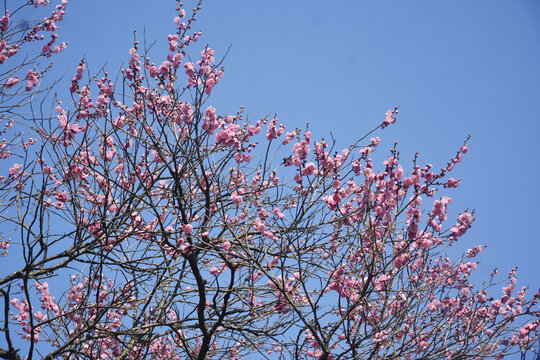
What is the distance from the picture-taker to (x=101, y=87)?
180 inches

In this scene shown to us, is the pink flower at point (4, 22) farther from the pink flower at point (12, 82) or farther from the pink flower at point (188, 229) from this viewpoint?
the pink flower at point (188, 229)

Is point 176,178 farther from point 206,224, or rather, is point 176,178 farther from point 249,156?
point 249,156

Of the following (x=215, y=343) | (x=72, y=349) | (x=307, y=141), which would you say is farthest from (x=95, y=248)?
(x=215, y=343)

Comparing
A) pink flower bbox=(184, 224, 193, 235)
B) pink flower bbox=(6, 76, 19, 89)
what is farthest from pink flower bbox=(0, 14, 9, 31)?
pink flower bbox=(184, 224, 193, 235)

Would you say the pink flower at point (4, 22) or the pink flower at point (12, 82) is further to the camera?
the pink flower at point (12, 82)

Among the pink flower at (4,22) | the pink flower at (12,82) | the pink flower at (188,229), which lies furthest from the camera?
the pink flower at (12,82)

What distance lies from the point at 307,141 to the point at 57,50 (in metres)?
4.10

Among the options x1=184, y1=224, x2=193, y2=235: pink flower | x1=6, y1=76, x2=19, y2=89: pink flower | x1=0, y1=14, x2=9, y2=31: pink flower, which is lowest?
x1=184, y1=224, x2=193, y2=235: pink flower

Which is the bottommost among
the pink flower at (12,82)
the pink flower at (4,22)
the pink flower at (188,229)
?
the pink flower at (188,229)

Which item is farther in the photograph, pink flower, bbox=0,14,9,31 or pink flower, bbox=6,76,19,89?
pink flower, bbox=6,76,19,89

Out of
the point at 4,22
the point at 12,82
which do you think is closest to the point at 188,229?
the point at 12,82

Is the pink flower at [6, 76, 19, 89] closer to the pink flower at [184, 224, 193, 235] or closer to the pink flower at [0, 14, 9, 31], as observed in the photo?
the pink flower at [0, 14, 9, 31]

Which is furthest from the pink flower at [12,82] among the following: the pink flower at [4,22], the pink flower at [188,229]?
the pink flower at [188,229]

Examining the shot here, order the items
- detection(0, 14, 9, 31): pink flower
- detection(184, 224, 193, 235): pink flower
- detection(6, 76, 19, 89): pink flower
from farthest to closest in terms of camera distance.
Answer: detection(6, 76, 19, 89): pink flower → detection(0, 14, 9, 31): pink flower → detection(184, 224, 193, 235): pink flower
